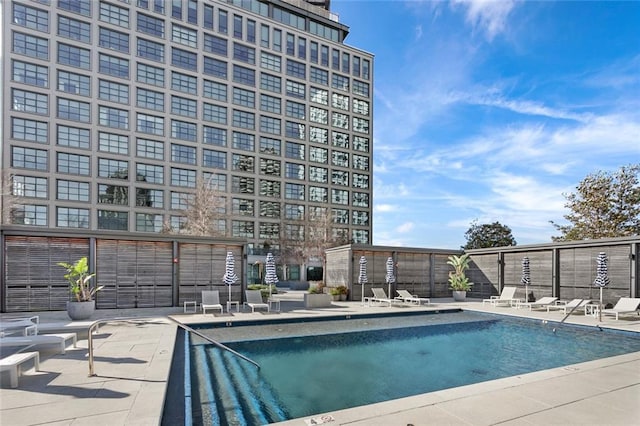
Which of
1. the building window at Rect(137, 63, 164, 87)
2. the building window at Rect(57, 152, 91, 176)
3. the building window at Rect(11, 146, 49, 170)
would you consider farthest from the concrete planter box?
the building window at Rect(137, 63, 164, 87)

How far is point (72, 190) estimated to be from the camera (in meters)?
32.7

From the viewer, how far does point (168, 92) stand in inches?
1452

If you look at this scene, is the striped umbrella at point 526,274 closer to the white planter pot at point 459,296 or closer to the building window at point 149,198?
the white planter pot at point 459,296

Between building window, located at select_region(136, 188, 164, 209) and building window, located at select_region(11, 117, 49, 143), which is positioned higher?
building window, located at select_region(11, 117, 49, 143)

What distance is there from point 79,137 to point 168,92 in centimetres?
971

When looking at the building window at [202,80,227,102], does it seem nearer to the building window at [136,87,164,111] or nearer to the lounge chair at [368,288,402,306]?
the building window at [136,87,164,111]

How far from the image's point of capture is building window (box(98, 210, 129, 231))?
33750 millimetres

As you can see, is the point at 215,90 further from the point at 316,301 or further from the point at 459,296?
the point at 459,296

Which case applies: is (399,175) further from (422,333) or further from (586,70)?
(422,333)

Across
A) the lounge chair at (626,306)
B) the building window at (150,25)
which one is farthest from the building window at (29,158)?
the lounge chair at (626,306)

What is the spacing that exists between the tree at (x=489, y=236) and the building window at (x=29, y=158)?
47.2m

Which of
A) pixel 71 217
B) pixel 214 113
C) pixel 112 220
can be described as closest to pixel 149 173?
pixel 112 220

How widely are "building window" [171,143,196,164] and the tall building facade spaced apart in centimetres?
12

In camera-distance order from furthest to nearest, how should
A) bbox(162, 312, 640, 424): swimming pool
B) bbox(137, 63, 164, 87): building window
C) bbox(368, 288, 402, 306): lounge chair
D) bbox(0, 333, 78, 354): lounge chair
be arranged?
bbox(137, 63, 164, 87): building window < bbox(368, 288, 402, 306): lounge chair < bbox(0, 333, 78, 354): lounge chair < bbox(162, 312, 640, 424): swimming pool
